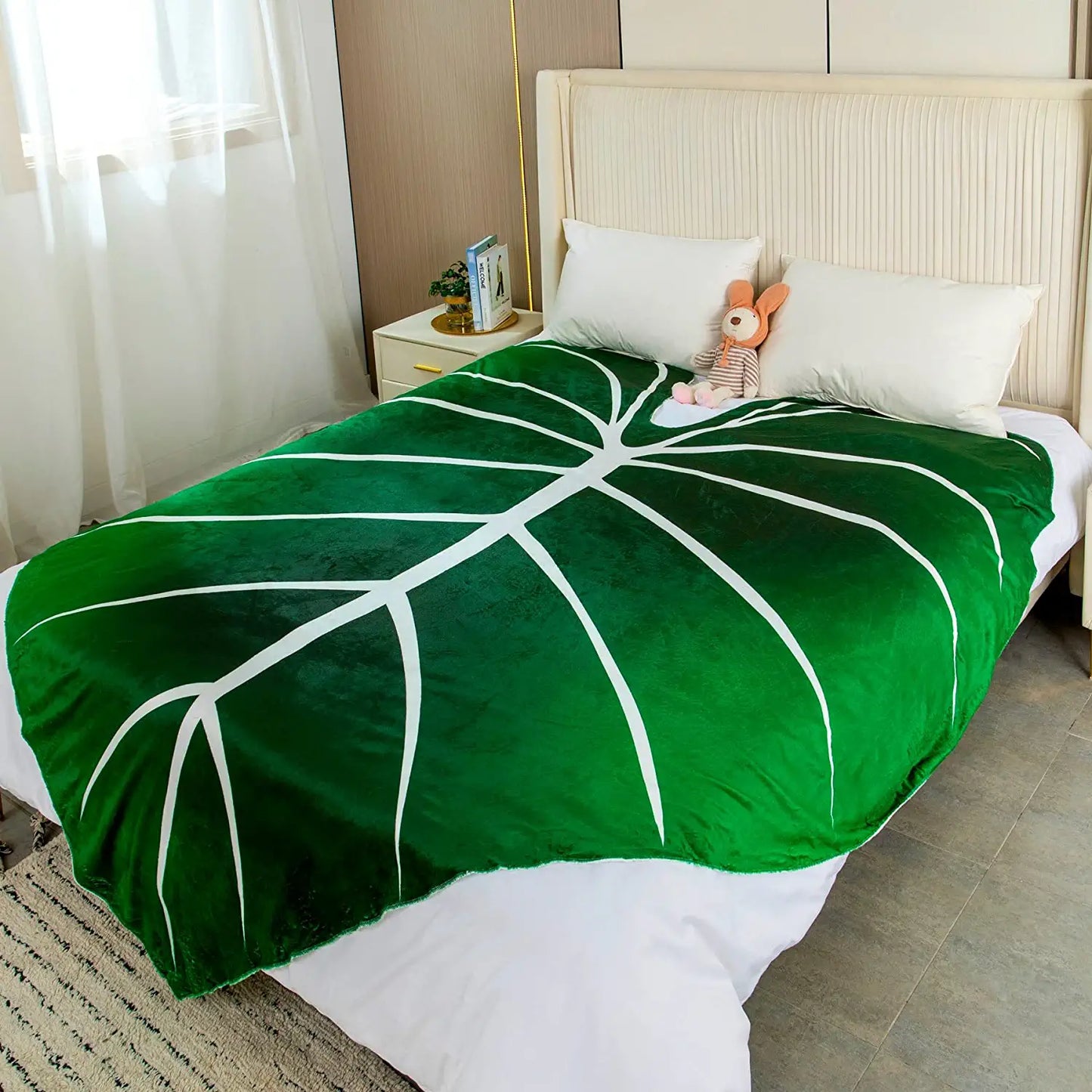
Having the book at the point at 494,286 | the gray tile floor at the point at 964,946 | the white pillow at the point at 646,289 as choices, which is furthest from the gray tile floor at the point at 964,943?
the book at the point at 494,286

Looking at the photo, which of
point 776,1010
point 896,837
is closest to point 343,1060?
point 776,1010

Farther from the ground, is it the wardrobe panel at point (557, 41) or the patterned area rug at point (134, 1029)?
the wardrobe panel at point (557, 41)

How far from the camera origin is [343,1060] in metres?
1.97

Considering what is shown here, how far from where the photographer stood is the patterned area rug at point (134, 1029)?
1.95 metres

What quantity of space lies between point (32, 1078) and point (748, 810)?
46.8 inches

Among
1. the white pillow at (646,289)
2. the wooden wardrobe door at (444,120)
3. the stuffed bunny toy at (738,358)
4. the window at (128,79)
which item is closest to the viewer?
the stuffed bunny toy at (738,358)

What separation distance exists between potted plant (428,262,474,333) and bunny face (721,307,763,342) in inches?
38.2

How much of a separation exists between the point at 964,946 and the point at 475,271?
2.21 metres

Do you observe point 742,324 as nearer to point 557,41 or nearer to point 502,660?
point 557,41

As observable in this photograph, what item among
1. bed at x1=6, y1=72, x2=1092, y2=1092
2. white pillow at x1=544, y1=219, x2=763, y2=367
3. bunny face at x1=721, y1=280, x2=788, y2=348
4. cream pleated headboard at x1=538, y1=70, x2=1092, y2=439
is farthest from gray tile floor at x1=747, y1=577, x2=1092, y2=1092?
white pillow at x1=544, y1=219, x2=763, y2=367

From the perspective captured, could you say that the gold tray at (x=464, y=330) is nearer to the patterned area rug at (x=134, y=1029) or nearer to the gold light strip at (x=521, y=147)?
the gold light strip at (x=521, y=147)

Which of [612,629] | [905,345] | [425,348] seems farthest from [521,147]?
[612,629]

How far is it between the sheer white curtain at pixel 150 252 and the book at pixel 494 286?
27.4 inches

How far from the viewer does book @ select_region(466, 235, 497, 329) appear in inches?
139
